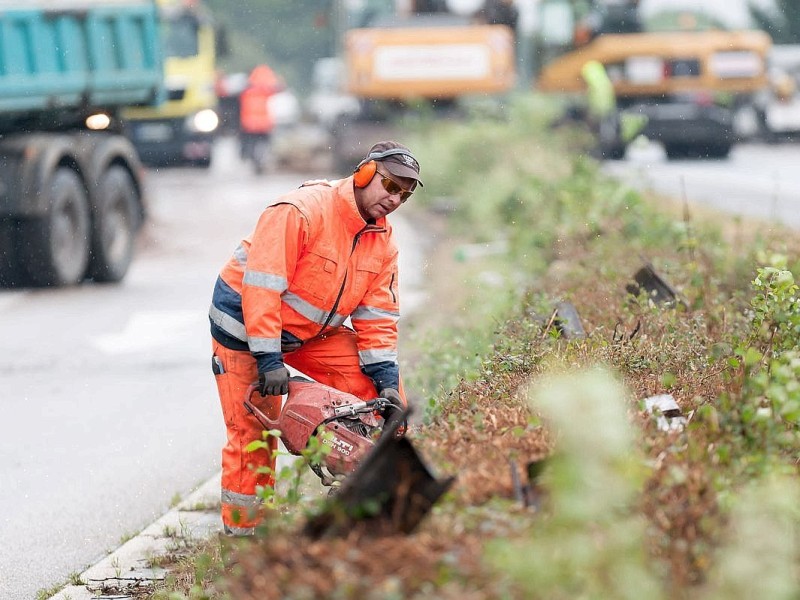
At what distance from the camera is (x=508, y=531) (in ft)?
9.78

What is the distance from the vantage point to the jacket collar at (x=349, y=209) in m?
4.95

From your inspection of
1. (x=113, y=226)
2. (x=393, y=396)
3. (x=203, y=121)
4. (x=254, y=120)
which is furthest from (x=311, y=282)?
(x=254, y=120)

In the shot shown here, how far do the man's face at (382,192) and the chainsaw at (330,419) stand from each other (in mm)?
627

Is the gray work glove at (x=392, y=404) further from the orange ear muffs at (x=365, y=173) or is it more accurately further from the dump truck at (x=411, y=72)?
the dump truck at (x=411, y=72)

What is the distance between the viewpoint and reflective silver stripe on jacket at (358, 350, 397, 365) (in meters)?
5.28

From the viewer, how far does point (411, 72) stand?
20.7 meters

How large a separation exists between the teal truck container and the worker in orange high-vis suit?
6.62 meters

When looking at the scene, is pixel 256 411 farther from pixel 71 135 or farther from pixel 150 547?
pixel 71 135

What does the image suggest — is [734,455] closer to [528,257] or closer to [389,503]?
Answer: [389,503]

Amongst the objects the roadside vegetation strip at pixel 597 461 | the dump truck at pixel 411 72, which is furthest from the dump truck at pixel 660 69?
the roadside vegetation strip at pixel 597 461

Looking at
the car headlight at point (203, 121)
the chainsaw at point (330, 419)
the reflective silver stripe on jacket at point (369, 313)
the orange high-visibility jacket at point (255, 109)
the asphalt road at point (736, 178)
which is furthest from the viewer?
the orange high-visibility jacket at point (255, 109)

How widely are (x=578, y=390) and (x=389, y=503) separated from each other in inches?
23.4

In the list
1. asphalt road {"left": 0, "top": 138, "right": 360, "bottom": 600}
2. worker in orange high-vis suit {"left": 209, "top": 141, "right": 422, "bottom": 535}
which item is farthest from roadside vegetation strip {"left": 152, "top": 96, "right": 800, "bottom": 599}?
asphalt road {"left": 0, "top": 138, "right": 360, "bottom": 600}

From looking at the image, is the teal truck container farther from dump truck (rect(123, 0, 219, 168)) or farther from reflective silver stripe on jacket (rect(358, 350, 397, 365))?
dump truck (rect(123, 0, 219, 168))
